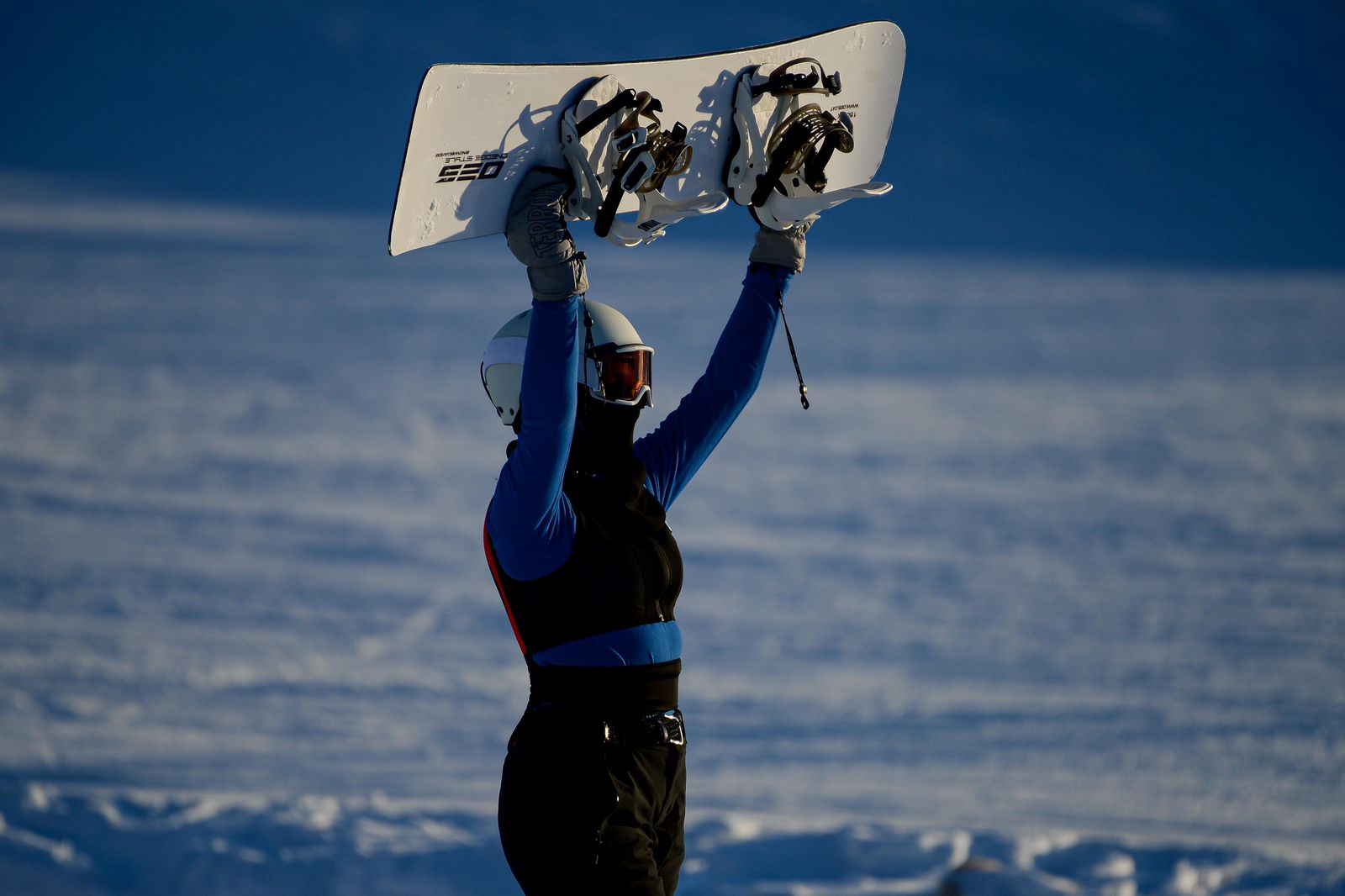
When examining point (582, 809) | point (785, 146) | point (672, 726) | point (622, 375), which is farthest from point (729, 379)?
point (582, 809)

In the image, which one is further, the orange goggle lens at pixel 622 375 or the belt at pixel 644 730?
the orange goggle lens at pixel 622 375

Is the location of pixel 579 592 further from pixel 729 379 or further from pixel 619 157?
pixel 619 157

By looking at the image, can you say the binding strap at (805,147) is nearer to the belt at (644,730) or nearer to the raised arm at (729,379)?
the raised arm at (729,379)

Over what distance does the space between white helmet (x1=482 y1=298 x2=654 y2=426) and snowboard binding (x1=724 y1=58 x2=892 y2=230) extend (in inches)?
15.6

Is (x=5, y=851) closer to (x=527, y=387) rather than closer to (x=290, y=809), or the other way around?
(x=290, y=809)

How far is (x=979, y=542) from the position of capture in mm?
8688

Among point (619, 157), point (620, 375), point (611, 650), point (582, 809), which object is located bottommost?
point (582, 809)

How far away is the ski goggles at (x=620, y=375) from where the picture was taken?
2.48 meters

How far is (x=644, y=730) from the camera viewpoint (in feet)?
7.72

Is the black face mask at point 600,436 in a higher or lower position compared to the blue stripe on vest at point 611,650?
higher

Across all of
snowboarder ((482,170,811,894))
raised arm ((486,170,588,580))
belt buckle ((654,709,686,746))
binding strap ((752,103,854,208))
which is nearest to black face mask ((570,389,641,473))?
snowboarder ((482,170,811,894))

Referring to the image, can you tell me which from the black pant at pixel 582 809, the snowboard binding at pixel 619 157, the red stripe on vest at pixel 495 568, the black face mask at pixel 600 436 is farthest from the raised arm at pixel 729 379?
the black pant at pixel 582 809

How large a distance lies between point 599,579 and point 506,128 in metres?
0.74

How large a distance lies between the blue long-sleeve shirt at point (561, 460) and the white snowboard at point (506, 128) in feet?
0.93
